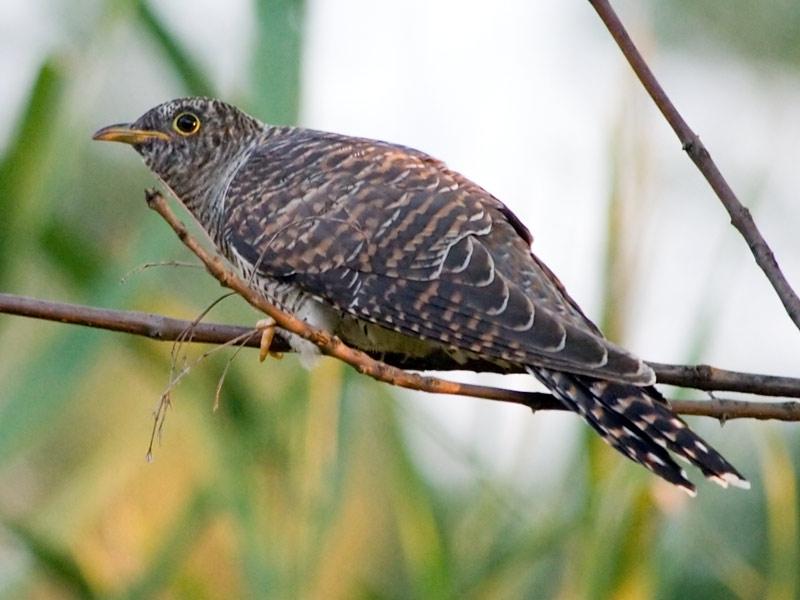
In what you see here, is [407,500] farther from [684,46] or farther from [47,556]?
[684,46]

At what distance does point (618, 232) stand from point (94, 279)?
122cm

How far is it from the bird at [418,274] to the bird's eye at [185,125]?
0.35 feet

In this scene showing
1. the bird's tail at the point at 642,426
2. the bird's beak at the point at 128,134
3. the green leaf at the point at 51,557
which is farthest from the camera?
the bird's beak at the point at 128,134

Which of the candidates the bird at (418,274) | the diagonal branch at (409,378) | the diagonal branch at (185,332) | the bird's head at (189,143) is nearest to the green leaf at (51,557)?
the bird at (418,274)

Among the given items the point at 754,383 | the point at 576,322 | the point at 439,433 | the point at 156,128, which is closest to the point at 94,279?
the point at 156,128

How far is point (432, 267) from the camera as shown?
2916 millimetres

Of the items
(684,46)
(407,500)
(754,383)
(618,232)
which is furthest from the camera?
(684,46)

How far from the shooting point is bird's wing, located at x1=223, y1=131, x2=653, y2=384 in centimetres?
267

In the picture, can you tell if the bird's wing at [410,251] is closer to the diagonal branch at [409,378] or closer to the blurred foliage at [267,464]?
the blurred foliage at [267,464]

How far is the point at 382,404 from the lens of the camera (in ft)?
10.8

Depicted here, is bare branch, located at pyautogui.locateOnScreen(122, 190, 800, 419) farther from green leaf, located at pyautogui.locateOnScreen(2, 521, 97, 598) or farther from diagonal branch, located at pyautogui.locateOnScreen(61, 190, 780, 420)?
green leaf, located at pyautogui.locateOnScreen(2, 521, 97, 598)

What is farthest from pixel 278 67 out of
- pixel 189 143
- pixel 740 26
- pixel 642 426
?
pixel 740 26

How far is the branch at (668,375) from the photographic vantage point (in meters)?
2.06

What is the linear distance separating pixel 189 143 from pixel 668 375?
5.96 ft
